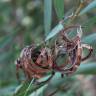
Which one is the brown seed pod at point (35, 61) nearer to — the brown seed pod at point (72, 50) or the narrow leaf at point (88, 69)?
the brown seed pod at point (72, 50)

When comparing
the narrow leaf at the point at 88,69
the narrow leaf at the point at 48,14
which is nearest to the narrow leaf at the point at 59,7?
the narrow leaf at the point at 48,14

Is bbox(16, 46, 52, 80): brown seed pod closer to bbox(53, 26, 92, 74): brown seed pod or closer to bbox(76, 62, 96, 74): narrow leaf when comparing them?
bbox(53, 26, 92, 74): brown seed pod

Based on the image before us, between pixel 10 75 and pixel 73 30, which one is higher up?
pixel 73 30

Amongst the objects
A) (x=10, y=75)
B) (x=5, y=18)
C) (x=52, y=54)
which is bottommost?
(x=10, y=75)

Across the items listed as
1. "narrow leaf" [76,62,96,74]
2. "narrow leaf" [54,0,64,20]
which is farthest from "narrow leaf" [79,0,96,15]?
"narrow leaf" [76,62,96,74]

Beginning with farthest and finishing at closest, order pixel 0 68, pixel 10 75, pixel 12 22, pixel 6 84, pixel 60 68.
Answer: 1. pixel 12 22
2. pixel 0 68
3. pixel 10 75
4. pixel 6 84
5. pixel 60 68

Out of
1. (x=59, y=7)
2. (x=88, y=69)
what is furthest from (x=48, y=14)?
(x=88, y=69)

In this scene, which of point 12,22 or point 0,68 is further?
point 12,22

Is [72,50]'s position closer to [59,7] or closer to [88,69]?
[59,7]

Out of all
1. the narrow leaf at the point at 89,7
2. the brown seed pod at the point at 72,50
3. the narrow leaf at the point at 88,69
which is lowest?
the narrow leaf at the point at 88,69

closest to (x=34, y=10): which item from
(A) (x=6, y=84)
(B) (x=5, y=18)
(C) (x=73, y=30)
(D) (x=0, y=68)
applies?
(B) (x=5, y=18)

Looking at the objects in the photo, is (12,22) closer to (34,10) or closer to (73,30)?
(34,10)
